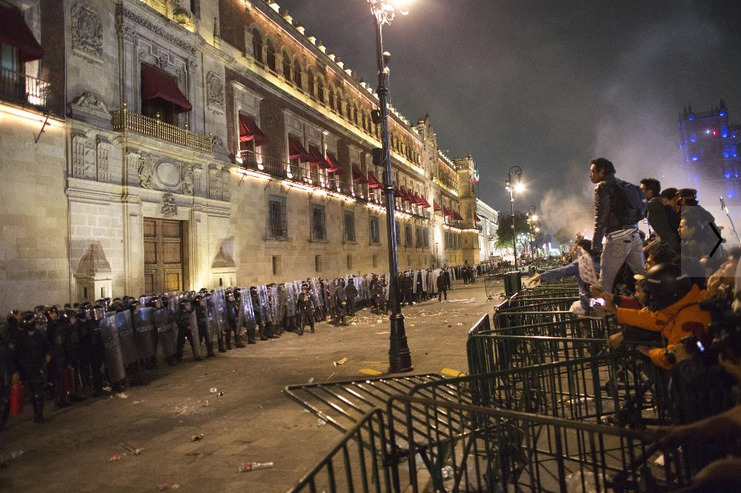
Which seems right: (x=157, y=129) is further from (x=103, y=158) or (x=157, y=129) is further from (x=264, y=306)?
(x=264, y=306)

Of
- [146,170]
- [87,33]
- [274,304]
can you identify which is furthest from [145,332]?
[87,33]

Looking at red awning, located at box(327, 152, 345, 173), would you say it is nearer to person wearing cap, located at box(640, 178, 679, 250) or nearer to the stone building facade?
the stone building facade

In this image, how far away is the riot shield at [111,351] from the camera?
26.9 feet

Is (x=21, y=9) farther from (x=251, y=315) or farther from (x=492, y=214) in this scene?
(x=492, y=214)

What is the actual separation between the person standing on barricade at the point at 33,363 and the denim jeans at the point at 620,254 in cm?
847

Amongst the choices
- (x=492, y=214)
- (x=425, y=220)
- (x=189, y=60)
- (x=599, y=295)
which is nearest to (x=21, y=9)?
(x=189, y=60)

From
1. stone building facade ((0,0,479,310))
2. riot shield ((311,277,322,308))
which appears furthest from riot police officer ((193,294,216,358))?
riot shield ((311,277,322,308))

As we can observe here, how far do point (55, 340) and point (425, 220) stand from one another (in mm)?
42153

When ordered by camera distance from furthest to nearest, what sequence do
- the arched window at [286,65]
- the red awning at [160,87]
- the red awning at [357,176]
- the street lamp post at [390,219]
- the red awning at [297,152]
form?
the red awning at [357,176], the arched window at [286,65], the red awning at [297,152], the red awning at [160,87], the street lamp post at [390,219]

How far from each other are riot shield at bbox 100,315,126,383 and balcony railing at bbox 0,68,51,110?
780cm

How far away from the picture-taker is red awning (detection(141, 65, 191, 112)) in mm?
15729

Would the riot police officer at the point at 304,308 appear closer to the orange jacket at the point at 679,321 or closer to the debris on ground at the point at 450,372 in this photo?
the debris on ground at the point at 450,372

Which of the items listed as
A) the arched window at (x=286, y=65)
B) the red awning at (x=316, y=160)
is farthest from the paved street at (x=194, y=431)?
the arched window at (x=286, y=65)

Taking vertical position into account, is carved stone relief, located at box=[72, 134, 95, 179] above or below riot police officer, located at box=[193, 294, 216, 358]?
above
